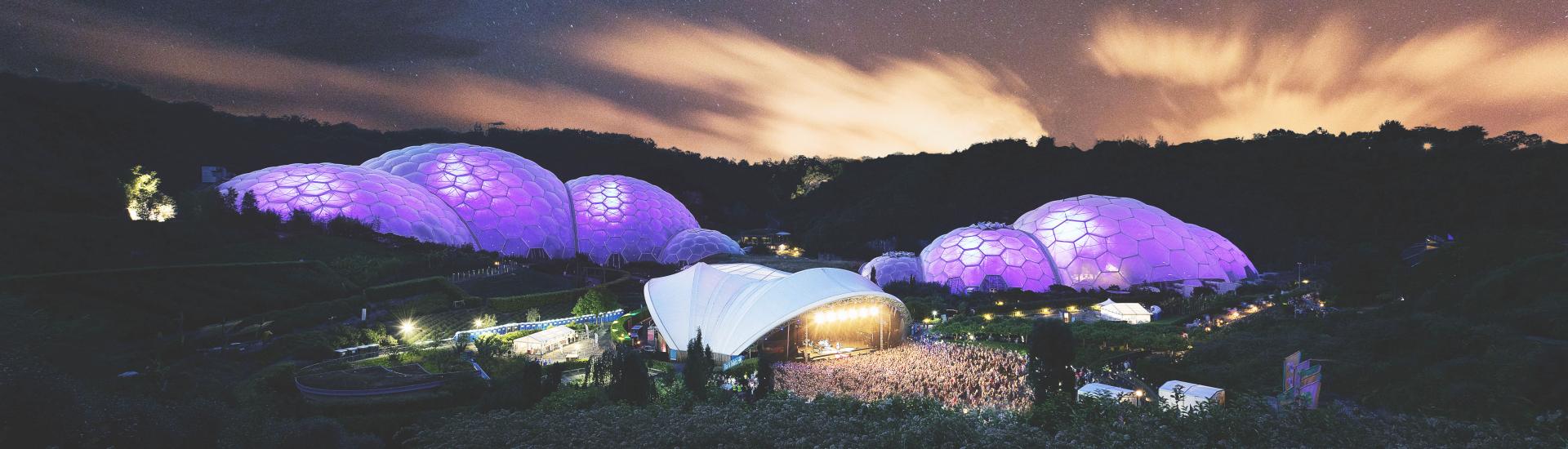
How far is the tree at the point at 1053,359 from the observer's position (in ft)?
41.4

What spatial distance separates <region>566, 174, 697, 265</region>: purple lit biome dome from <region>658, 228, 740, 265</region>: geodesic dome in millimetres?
1080

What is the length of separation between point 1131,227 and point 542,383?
32.3 metres

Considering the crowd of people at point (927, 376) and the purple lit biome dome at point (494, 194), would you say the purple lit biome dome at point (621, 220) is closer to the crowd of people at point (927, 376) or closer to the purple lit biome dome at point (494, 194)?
the purple lit biome dome at point (494, 194)

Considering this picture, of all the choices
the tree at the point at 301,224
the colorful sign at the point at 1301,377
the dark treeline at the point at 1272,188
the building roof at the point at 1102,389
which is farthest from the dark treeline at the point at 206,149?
the colorful sign at the point at 1301,377

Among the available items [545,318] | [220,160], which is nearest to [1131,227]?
[545,318]

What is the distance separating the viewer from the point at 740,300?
21984 millimetres

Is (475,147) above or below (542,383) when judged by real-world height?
above

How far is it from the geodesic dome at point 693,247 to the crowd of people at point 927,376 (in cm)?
2407

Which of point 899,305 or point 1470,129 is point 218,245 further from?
point 1470,129

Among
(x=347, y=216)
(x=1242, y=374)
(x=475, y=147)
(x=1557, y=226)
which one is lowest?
(x=1242, y=374)

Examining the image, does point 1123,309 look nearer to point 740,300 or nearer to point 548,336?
point 740,300

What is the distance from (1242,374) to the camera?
1498cm

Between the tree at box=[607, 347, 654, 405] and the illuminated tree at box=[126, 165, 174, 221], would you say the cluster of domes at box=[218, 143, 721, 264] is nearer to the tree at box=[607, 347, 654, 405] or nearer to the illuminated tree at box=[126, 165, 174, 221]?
the illuminated tree at box=[126, 165, 174, 221]

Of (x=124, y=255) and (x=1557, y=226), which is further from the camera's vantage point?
(x=1557, y=226)
